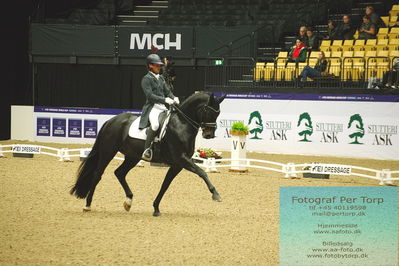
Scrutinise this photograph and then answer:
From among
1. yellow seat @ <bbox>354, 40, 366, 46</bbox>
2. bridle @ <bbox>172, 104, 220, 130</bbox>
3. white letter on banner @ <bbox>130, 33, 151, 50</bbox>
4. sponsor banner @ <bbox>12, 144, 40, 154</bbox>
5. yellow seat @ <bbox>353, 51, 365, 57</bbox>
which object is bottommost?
sponsor banner @ <bbox>12, 144, 40, 154</bbox>

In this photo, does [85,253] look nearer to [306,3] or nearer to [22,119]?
[22,119]

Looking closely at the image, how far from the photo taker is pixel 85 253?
829 centimetres

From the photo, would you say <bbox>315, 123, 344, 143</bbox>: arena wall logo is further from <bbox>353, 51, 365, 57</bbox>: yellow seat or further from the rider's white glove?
the rider's white glove

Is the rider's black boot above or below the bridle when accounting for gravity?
below

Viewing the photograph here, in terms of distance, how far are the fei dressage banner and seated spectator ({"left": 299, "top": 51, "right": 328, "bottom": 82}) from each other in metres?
0.65

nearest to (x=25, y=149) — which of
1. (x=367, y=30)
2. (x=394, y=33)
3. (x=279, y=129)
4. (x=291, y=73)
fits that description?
(x=279, y=129)

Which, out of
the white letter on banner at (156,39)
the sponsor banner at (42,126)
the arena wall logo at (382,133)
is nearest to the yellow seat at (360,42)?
the arena wall logo at (382,133)

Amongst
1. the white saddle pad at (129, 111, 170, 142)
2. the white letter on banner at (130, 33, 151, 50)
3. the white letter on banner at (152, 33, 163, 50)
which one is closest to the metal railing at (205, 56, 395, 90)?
the white letter on banner at (152, 33, 163, 50)

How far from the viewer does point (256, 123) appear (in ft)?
72.5

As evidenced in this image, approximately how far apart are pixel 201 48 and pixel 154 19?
4491mm

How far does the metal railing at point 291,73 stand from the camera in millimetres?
21109

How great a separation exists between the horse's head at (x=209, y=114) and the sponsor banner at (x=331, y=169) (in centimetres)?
578

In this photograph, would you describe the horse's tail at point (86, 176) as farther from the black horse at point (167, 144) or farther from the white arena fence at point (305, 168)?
the white arena fence at point (305, 168)

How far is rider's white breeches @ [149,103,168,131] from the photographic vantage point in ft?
37.4
